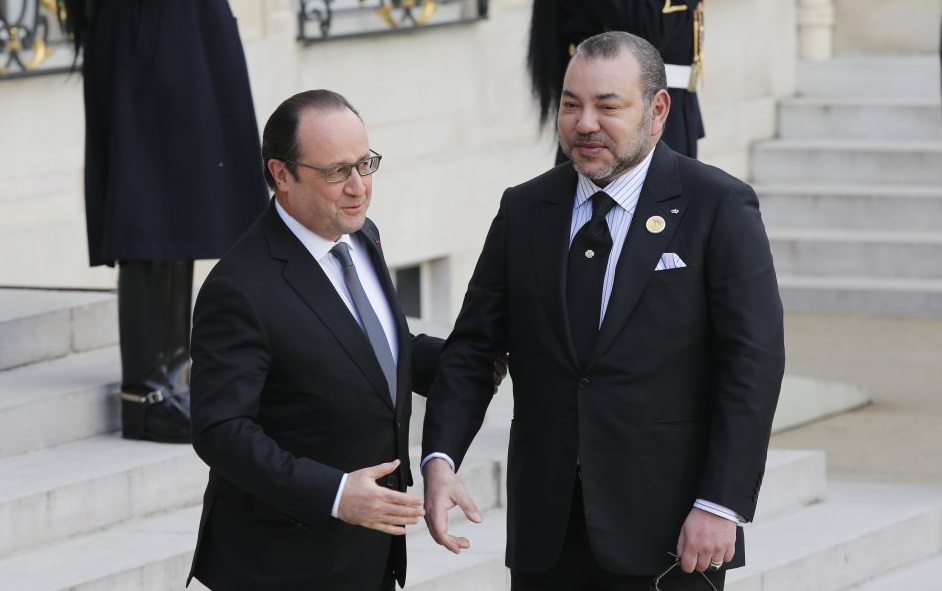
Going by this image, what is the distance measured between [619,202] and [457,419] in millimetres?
502

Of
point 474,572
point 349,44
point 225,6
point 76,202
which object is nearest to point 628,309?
point 474,572

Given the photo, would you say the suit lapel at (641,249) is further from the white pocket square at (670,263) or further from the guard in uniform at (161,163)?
the guard in uniform at (161,163)

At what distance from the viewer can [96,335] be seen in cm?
618

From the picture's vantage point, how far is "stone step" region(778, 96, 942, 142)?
1179 cm

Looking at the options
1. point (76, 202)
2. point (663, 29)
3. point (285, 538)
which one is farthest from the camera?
point (76, 202)

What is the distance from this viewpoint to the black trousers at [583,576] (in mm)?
3637

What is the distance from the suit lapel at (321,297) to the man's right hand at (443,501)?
0.23 meters

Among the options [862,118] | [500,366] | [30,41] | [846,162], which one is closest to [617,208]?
[500,366]

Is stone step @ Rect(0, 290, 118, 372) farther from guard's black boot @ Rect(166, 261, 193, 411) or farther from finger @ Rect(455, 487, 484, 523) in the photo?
finger @ Rect(455, 487, 484, 523)

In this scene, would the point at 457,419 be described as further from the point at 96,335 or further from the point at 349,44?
the point at 349,44

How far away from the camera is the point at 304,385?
3402 millimetres

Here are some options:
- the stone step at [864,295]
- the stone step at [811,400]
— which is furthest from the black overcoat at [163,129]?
the stone step at [864,295]

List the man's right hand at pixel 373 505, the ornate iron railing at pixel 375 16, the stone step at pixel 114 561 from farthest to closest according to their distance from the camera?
the ornate iron railing at pixel 375 16
the stone step at pixel 114 561
the man's right hand at pixel 373 505

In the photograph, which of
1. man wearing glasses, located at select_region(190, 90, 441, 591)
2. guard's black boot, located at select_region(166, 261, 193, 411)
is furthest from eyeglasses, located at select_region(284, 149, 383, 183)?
guard's black boot, located at select_region(166, 261, 193, 411)
